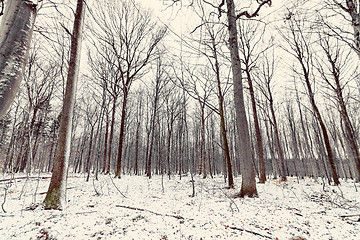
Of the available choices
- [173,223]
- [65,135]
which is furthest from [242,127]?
[65,135]

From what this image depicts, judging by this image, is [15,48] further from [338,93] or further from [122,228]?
[338,93]

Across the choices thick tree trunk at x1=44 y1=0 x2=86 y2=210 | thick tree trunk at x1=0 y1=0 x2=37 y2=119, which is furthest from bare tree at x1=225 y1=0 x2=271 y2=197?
thick tree trunk at x1=0 y1=0 x2=37 y2=119

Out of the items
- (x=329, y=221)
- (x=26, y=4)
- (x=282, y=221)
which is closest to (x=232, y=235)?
(x=282, y=221)

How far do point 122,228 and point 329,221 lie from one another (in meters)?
3.97

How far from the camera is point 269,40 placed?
372 inches

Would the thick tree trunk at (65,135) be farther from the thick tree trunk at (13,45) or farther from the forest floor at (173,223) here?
the thick tree trunk at (13,45)

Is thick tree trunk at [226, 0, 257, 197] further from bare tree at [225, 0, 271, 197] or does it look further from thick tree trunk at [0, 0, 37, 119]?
thick tree trunk at [0, 0, 37, 119]

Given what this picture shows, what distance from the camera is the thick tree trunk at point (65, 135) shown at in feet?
10.9

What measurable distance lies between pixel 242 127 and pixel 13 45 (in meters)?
5.17

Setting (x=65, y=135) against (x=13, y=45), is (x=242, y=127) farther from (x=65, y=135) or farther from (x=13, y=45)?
(x=13, y=45)

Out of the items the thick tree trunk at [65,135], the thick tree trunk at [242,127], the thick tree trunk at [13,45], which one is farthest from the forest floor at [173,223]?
the thick tree trunk at [13,45]

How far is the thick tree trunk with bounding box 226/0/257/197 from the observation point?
188 inches

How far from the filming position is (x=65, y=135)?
3.62m

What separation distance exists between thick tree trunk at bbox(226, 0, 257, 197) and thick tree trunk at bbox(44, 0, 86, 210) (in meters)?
4.34
